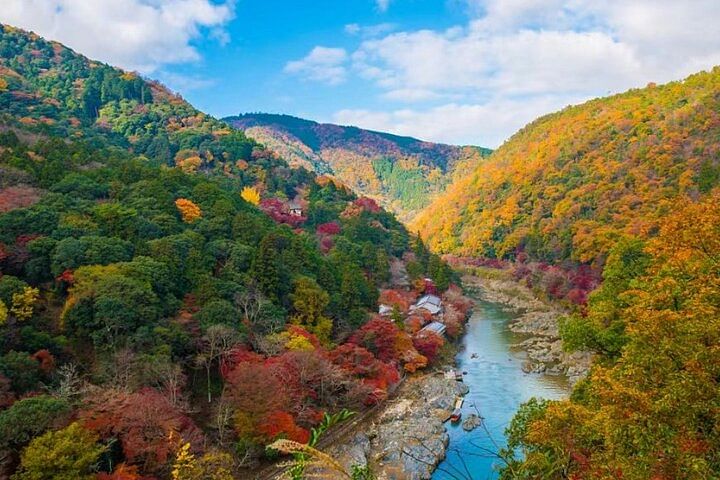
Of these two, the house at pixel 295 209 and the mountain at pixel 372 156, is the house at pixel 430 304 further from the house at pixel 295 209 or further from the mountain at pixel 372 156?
the mountain at pixel 372 156

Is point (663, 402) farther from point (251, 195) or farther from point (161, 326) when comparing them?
point (251, 195)

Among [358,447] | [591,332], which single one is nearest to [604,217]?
[591,332]

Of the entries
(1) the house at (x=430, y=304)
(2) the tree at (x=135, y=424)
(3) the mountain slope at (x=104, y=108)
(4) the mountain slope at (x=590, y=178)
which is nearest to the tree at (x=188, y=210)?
(2) the tree at (x=135, y=424)

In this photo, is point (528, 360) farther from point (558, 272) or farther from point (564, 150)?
point (564, 150)

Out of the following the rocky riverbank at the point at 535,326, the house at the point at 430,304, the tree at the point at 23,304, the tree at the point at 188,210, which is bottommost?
the rocky riverbank at the point at 535,326

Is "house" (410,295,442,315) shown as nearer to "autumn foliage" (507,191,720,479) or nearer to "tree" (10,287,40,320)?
"tree" (10,287,40,320)

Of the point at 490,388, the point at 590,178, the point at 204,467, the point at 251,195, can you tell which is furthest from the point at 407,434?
the point at 590,178
